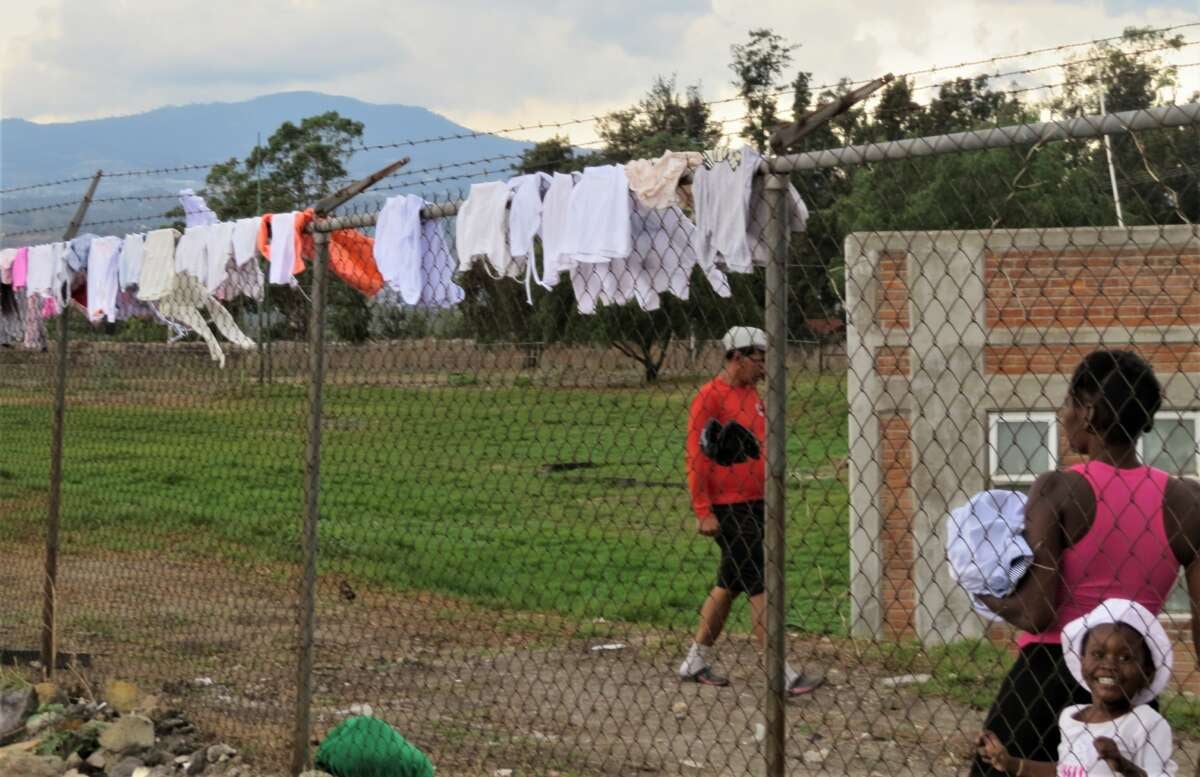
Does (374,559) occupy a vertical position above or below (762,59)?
below

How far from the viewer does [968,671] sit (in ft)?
27.5

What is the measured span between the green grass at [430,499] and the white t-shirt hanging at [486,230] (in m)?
0.70

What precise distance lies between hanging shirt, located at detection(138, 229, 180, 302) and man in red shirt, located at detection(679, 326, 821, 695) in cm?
266

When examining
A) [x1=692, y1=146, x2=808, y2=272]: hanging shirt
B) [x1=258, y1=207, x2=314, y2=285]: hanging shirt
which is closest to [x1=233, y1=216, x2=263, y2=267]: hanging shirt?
[x1=258, y1=207, x2=314, y2=285]: hanging shirt

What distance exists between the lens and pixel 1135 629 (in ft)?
11.3

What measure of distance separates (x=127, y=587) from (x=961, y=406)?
6.03 meters

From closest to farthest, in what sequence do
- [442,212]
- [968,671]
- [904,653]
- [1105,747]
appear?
[1105,747]
[442,212]
[968,671]
[904,653]

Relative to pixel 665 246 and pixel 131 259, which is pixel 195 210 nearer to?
pixel 131 259

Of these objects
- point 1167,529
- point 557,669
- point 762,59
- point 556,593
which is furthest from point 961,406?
point 762,59

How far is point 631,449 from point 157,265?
3.62m

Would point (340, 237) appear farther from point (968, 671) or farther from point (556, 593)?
point (556, 593)

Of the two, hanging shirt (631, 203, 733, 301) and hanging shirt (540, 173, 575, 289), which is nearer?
hanging shirt (631, 203, 733, 301)

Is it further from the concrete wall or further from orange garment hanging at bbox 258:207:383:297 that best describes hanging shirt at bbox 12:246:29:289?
the concrete wall

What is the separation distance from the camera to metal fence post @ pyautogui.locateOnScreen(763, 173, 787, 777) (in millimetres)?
4062
